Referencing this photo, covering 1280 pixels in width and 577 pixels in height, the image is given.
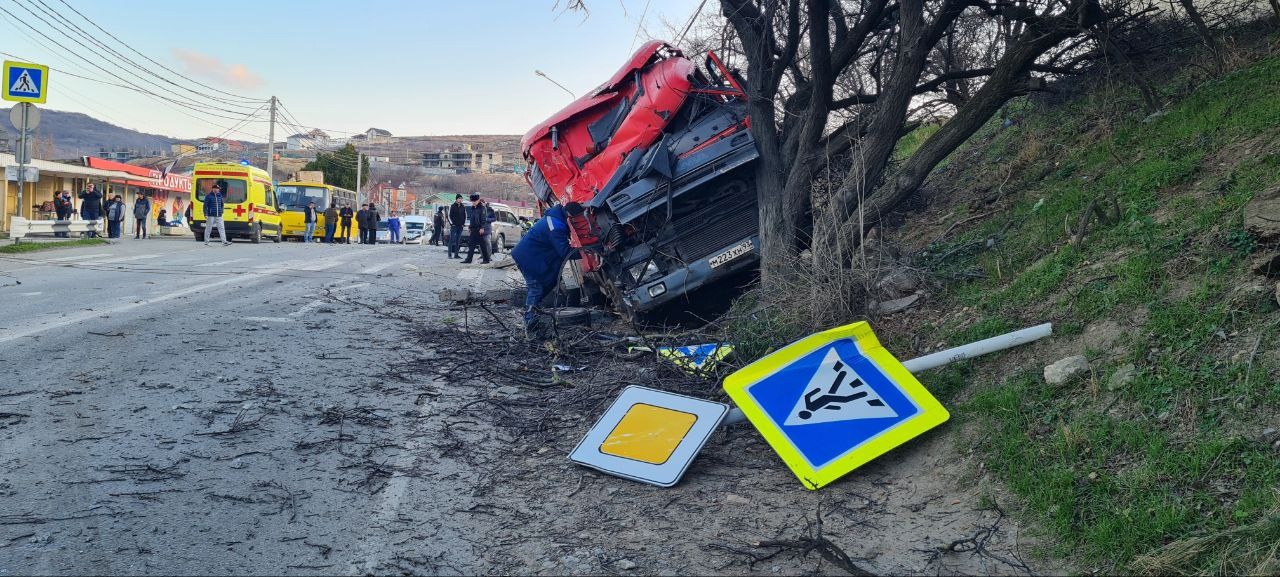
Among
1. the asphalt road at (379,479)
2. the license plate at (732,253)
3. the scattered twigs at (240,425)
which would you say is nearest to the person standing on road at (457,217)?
the license plate at (732,253)

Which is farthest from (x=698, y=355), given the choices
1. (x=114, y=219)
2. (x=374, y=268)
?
(x=114, y=219)

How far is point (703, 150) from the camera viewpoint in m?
9.13

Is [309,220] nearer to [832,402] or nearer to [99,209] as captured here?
[99,209]

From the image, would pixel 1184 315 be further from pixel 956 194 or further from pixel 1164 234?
pixel 956 194

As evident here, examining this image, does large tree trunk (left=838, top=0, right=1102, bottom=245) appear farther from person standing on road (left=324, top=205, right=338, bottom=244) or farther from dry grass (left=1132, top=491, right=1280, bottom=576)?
person standing on road (left=324, top=205, right=338, bottom=244)

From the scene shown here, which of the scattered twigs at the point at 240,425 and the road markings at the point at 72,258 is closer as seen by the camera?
the scattered twigs at the point at 240,425

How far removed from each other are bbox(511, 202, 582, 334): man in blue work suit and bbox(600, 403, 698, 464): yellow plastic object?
13.0 feet

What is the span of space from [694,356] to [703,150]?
340cm

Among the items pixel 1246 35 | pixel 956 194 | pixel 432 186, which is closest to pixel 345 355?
pixel 956 194

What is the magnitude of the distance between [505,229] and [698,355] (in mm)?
22697

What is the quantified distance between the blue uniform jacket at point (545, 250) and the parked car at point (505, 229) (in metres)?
17.2

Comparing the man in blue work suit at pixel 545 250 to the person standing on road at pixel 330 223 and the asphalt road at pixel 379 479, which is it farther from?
the person standing on road at pixel 330 223

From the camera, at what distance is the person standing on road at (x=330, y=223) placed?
3503 centimetres

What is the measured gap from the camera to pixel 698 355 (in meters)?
6.33
